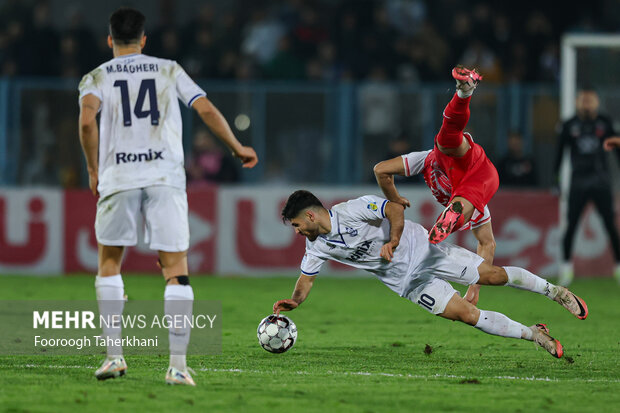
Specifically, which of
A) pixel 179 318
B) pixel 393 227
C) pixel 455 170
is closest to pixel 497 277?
pixel 393 227

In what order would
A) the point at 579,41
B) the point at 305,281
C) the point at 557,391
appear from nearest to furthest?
the point at 557,391 < the point at 305,281 < the point at 579,41

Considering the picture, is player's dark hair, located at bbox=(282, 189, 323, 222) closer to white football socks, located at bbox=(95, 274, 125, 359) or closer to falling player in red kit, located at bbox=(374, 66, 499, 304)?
falling player in red kit, located at bbox=(374, 66, 499, 304)

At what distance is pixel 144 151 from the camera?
5.91 meters

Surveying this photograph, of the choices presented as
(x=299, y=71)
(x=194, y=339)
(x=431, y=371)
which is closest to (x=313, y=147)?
(x=299, y=71)

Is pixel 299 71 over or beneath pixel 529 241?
over

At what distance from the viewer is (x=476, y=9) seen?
1778cm

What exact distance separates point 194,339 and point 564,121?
6.88 m

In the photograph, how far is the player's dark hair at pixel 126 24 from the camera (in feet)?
19.5

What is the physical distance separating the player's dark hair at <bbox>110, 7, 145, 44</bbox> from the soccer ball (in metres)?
2.44

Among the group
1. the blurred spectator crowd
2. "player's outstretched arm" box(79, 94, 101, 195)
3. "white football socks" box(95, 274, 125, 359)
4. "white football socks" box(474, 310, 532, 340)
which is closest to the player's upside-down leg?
"white football socks" box(474, 310, 532, 340)

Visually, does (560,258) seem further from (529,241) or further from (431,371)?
(431,371)

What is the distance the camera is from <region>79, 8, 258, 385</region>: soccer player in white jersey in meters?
5.89

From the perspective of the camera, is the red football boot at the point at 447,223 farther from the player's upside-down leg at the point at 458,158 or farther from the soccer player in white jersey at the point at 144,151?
the soccer player in white jersey at the point at 144,151
